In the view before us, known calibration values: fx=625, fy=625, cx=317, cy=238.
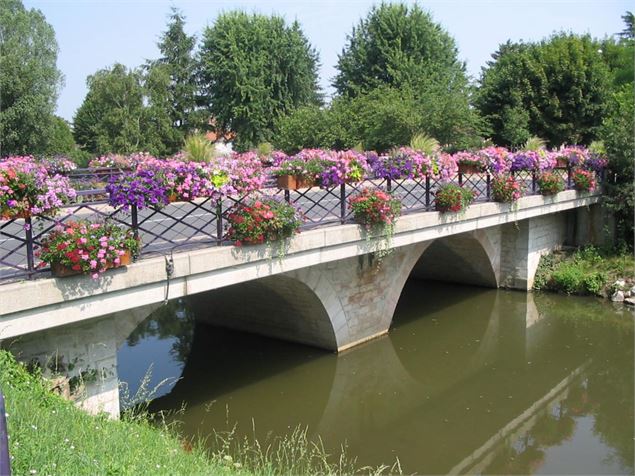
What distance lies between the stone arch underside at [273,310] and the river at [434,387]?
0.69 ft

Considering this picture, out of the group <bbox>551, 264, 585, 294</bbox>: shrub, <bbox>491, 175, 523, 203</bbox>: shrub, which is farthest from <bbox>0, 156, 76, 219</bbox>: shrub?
<bbox>551, 264, 585, 294</bbox>: shrub

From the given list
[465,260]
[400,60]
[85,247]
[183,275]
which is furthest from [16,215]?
[400,60]

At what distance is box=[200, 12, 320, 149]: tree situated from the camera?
1181 inches

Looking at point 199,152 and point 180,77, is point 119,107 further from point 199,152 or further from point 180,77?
point 199,152

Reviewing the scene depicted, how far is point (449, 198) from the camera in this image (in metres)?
10.7

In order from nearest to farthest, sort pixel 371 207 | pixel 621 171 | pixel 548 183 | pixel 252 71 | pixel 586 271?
1. pixel 371 207
2. pixel 548 183
3. pixel 586 271
4. pixel 621 171
5. pixel 252 71

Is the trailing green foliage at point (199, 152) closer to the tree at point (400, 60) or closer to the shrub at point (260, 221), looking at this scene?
the shrub at point (260, 221)

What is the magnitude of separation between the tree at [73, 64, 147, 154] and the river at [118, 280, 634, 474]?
1494cm

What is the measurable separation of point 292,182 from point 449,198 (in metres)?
3.63

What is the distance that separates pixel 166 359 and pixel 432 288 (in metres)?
7.94

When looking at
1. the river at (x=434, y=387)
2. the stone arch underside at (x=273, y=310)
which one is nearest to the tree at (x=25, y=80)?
the river at (x=434, y=387)

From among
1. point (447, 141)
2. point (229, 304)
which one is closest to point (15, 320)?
point (229, 304)

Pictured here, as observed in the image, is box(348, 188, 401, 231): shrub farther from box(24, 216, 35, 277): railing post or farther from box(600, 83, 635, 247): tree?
box(600, 83, 635, 247): tree

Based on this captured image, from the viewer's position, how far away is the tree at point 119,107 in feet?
86.3
